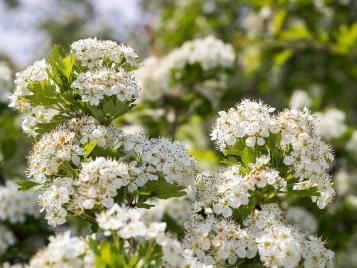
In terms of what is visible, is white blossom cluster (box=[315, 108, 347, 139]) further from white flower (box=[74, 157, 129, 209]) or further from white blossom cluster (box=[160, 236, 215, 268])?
white blossom cluster (box=[160, 236, 215, 268])

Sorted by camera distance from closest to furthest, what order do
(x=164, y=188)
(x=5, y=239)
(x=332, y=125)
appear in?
(x=164, y=188) < (x=5, y=239) < (x=332, y=125)

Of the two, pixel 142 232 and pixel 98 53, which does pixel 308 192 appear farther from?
pixel 98 53

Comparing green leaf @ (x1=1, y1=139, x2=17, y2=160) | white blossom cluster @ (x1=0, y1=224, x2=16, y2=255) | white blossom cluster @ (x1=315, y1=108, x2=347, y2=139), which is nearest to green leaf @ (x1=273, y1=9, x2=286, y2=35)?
white blossom cluster @ (x1=315, y1=108, x2=347, y2=139)

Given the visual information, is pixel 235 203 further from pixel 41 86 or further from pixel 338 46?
pixel 338 46

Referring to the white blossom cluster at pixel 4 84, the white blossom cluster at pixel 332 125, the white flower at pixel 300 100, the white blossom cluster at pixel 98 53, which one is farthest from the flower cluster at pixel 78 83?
the white flower at pixel 300 100

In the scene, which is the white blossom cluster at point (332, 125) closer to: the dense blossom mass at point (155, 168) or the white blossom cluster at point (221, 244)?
the dense blossom mass at point (155, 168)

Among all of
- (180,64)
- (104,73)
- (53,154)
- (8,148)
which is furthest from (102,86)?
(180,64)
